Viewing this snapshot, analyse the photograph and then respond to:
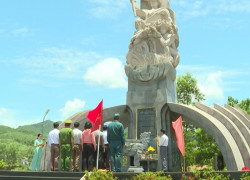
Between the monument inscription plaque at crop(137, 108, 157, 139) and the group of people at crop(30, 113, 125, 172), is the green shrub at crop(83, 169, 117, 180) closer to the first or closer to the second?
the group of people at crop(30, 113, 125, 172)

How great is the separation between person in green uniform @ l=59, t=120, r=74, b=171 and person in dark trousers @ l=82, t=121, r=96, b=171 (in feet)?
1.56

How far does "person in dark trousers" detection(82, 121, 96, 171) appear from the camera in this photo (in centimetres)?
997

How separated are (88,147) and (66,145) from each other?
2.40ft

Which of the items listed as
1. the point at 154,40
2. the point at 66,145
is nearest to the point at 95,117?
the point at 66,145

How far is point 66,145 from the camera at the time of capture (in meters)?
9.69

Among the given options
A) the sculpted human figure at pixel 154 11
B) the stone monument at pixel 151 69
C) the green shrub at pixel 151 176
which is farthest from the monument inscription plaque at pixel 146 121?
the green shrub at pixel 151 176

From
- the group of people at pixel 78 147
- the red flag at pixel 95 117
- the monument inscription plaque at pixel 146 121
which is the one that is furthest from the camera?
the monument inscription plaque at pixel 146 121

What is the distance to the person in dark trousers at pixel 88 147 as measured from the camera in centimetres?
997

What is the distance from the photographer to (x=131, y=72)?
17.1m

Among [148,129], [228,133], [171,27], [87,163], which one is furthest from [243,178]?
[171,27]

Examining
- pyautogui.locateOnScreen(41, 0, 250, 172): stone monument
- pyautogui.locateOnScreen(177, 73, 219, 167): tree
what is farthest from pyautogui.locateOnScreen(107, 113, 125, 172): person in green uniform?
pyautogui.locateOnScreen(177, 73, 219, 167): tree

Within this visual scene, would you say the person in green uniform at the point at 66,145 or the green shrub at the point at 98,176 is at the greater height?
the person in green uniform at the point at 66,145

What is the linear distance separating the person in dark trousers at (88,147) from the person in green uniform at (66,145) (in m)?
0.47

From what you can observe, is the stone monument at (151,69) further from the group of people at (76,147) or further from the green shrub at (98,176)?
the green shrub at (98,176)
